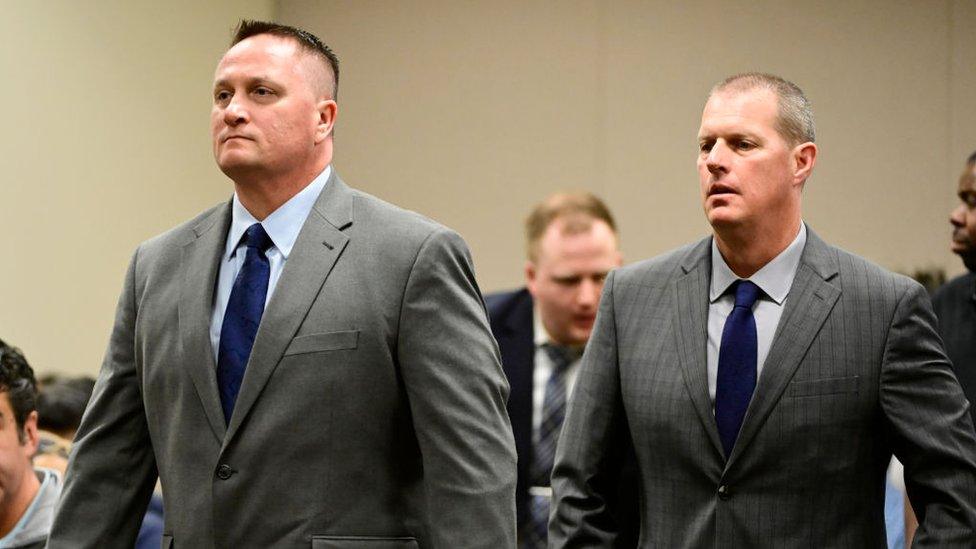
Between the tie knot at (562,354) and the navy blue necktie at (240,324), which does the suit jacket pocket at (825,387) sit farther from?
the tie knot at (562,354)

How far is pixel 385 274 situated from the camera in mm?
2432

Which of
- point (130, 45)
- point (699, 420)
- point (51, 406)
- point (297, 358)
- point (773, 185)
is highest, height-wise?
point (130, 45)

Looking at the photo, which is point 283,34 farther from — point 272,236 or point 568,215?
point 568,215

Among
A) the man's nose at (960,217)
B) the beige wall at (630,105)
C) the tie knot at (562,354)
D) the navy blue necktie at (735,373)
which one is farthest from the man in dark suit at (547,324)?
the beige wall at (630,105)

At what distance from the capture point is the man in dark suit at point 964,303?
12.2 ft

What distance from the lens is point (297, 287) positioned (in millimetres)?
2418

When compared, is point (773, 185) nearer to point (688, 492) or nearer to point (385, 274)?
point (688, 492)

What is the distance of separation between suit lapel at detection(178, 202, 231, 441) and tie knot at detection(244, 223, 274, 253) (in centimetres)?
7

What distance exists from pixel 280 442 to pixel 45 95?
3.82m

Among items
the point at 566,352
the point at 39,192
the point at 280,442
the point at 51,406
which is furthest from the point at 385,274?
the point at 39,192

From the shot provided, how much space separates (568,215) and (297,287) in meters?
1.83

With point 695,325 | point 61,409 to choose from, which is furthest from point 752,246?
point 61,409

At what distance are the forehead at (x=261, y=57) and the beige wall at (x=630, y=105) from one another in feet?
16.0

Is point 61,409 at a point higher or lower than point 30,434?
lower
